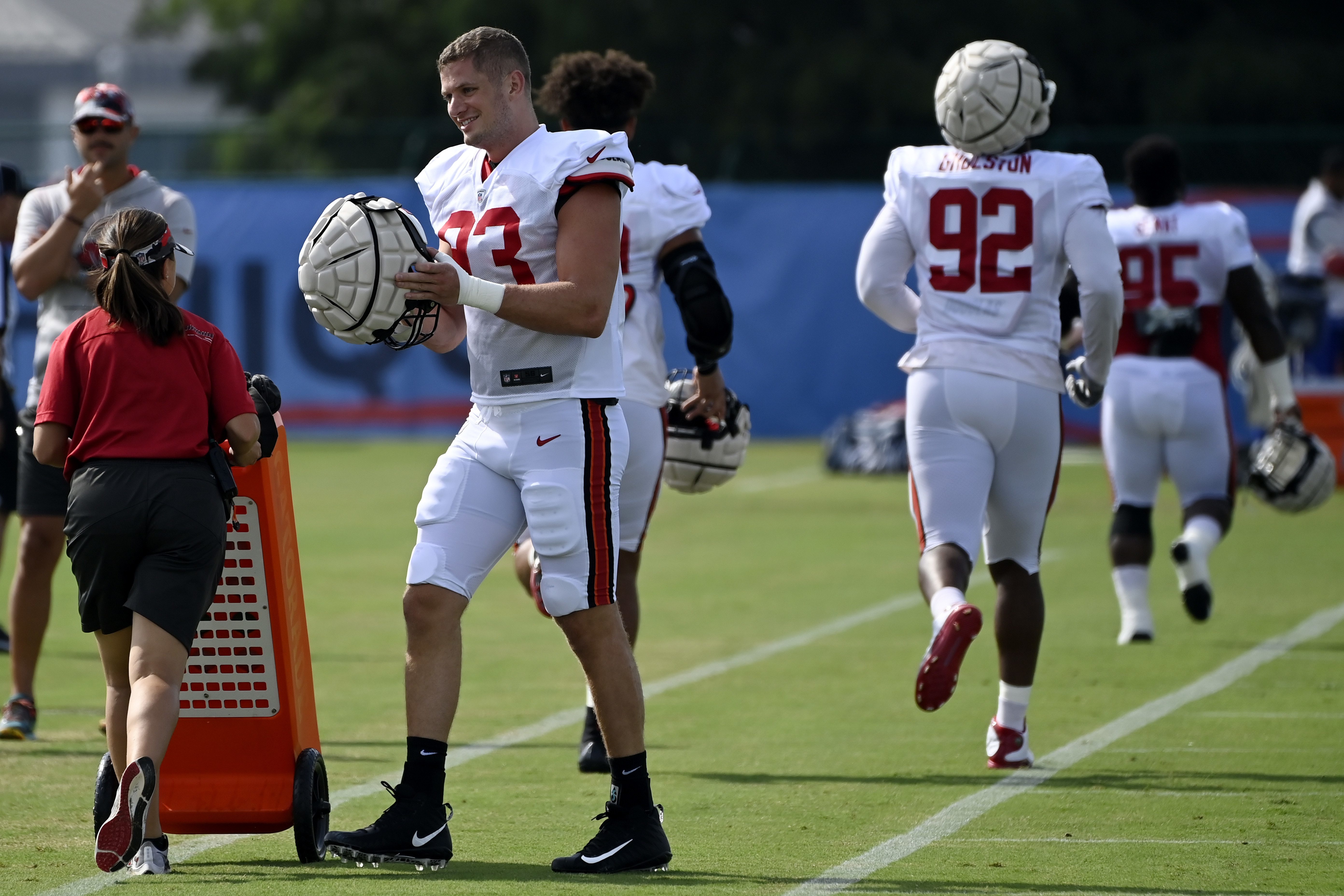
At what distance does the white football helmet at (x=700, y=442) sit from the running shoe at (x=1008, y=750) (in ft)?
4.06

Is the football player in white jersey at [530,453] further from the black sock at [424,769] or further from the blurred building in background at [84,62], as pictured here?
the blurred building in background at [84,62]

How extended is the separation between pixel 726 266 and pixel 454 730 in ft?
46.7

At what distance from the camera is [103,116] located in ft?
23.5

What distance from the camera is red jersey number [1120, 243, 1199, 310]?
29.8 ft

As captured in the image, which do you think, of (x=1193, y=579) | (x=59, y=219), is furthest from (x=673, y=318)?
(x=59, y=219)

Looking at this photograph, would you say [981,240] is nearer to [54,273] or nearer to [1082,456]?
[54,273]

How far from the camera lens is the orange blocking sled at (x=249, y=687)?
5.21 m

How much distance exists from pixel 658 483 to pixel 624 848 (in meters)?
1.86

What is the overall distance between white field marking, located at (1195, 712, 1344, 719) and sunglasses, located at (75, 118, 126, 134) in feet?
14.3

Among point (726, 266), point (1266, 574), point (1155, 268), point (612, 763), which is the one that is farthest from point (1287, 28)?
point (612, 763)

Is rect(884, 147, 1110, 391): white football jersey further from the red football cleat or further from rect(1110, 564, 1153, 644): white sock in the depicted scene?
rect(1110, 564, 1153, 644): white sock

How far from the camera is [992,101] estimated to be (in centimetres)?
627

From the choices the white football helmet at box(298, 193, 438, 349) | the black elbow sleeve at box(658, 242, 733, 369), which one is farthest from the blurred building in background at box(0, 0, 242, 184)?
the white football helmet at box(298, 193, 438, 349)

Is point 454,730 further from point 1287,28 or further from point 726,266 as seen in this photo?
point 1287,28
